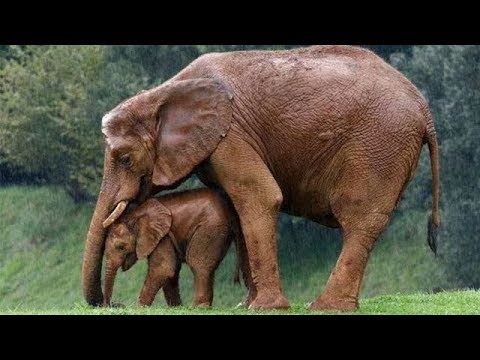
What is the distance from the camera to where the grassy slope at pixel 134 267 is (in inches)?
1563

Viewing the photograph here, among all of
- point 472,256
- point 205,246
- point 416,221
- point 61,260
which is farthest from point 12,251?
point 205,246

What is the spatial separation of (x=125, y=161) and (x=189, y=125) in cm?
78

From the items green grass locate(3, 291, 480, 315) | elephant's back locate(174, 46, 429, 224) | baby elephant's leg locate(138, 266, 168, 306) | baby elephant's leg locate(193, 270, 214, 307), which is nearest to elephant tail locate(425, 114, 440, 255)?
elephant's back locate(174, 46, 429, 224)

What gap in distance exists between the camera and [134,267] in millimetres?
42500

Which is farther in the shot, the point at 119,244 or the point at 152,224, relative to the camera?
the point at 119,244

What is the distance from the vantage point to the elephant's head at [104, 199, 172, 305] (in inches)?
621

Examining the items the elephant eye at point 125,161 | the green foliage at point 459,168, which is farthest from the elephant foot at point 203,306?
the green foliage at point 459,168

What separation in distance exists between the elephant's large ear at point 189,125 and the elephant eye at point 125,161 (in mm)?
283

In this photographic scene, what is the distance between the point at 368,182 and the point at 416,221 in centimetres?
2575

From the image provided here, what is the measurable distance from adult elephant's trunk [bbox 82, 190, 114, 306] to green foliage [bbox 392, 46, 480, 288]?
2137cm

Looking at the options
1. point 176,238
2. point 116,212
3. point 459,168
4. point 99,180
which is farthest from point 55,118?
point 116,212

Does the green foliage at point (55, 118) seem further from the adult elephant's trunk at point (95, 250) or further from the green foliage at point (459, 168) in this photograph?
the adult elephant's trunk at point (95, 250)

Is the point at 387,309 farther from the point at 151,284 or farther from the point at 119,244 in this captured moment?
the point at 119,244
